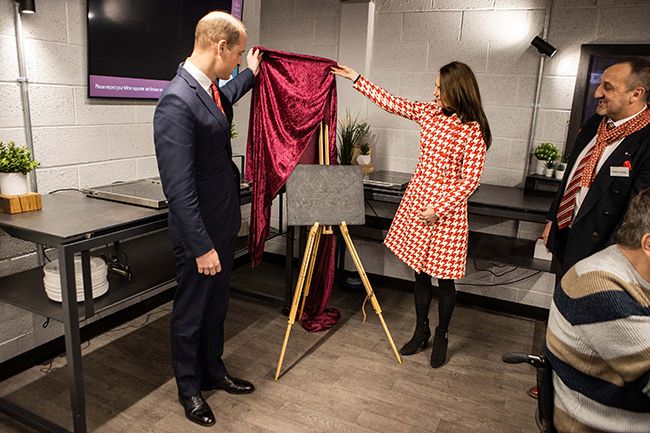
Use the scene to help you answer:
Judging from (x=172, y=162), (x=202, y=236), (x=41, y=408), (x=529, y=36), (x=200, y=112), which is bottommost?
(x=41, y=408)

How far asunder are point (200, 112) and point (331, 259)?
1.42 metres

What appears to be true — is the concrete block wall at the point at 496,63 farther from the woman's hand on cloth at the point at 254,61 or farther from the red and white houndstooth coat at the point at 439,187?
the woman's hand on cloth at the point at 254,61

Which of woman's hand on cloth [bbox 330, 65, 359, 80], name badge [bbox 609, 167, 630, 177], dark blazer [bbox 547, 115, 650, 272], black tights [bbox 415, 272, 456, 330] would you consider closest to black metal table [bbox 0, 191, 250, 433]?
woman's hand on cloth [bbox 330, 65, 359, 80]

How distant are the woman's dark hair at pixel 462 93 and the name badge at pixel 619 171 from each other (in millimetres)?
583

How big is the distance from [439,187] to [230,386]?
1409mm

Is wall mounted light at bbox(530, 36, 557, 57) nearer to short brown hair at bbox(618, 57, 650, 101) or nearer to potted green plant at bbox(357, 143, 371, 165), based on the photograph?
short brown hair at bbox(618, 57, 650, 101)

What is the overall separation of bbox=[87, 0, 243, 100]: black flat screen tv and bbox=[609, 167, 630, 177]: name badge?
7.73 feet

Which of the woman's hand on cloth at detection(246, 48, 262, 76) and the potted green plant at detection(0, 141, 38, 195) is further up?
the woman's hand on cloth at detection(246, 48, 262, 76)

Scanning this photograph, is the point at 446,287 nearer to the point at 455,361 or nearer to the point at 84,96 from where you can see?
the point at 455,361

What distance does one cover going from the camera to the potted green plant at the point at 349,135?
3.61m

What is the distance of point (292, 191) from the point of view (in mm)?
2682

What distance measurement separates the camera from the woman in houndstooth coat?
2455 millimetres

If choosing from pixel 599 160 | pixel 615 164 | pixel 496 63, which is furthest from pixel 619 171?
pixel 496 63

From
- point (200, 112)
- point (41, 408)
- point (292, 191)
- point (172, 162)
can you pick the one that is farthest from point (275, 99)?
point (41, 408)
